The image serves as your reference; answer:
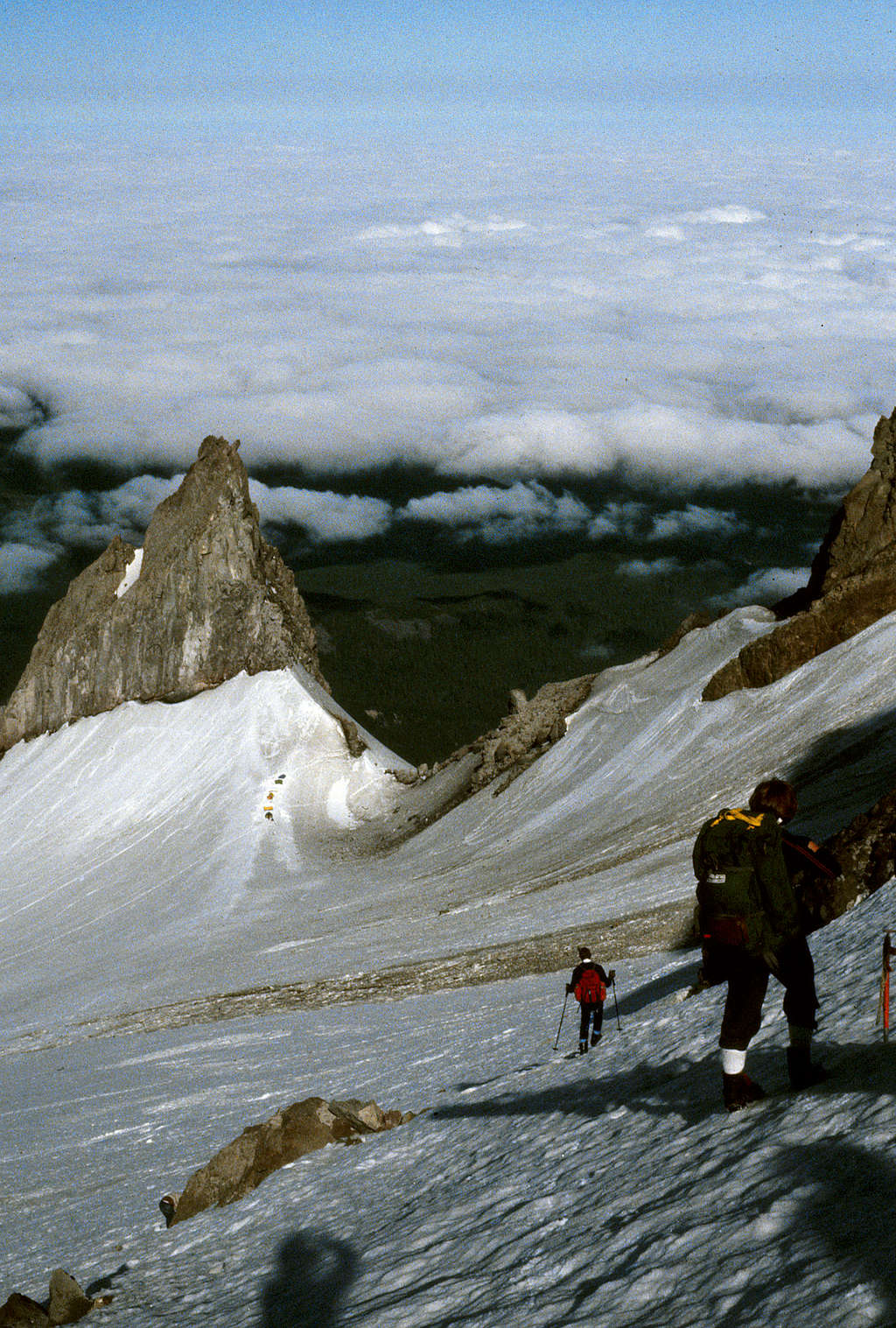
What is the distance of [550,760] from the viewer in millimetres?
77125

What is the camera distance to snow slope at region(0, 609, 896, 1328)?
8789 millimetres

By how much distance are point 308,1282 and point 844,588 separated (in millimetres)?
61959

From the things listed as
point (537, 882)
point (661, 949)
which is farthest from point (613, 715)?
point (661, 949)

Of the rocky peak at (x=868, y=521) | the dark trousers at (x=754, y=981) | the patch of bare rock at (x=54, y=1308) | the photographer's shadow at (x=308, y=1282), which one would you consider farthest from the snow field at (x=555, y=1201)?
the rocky peak at (x=868, y=521)

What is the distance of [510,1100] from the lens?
1490 centimetres

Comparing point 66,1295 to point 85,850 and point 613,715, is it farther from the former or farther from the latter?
point 85,850

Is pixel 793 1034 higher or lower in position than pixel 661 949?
higher

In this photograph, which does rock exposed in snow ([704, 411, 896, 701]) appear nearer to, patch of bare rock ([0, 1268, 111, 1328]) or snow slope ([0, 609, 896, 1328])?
snow slope ([0, 609, 896, 1328])

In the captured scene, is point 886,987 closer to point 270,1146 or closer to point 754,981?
point 754,981

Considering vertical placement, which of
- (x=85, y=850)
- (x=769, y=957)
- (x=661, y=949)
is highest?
(x=769, y=957)

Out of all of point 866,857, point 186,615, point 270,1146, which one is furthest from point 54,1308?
point 186,615

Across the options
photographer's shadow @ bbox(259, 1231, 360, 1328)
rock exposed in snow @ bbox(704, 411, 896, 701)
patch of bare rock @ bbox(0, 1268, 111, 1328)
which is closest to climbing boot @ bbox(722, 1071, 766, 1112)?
photographer's shadow @ bbox(259, 1231, 360, 1328)

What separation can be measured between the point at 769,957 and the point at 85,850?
9645 centimetres

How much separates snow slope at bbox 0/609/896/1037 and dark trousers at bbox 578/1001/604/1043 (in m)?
26.4
